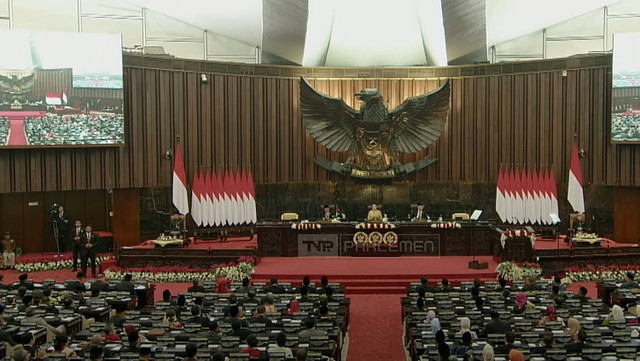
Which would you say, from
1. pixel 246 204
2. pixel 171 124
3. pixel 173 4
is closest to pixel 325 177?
pixel 246 204

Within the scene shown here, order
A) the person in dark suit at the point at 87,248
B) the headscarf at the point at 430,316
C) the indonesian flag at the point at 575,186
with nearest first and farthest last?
1. the headscarf at the point at 430,316
2. the person in dark suit at the point at 87,248
3. the indonesian flag at the point at 575,186

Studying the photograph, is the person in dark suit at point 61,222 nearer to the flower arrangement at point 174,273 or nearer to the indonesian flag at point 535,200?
the flower arrangement at point 174,273

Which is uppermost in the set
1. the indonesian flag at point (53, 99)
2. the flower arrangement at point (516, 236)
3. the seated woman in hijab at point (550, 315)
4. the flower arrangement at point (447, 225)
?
the indonesian flag at point (53, 99)

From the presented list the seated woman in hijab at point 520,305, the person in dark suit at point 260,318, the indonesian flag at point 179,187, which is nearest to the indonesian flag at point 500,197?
the indonesian flag at point 179,187

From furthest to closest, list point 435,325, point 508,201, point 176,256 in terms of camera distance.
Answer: point 508,201 < point 176,256 < point 435,325

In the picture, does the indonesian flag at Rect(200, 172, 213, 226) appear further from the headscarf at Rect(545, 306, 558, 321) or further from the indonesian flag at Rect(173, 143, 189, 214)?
the headscarf at Rect(545, 306, 558, 321)

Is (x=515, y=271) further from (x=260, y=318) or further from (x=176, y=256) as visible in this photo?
(x=260, y=318)

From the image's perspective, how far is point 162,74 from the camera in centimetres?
2358

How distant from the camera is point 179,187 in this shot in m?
22.1

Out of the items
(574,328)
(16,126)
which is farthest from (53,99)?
(574,328)

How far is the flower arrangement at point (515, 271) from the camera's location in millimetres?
18766

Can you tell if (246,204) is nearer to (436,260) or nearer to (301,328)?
(436,260)

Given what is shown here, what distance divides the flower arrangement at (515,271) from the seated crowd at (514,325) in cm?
382

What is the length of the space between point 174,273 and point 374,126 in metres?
8.32
